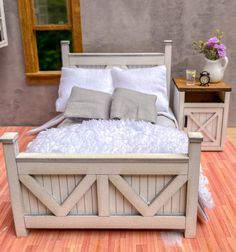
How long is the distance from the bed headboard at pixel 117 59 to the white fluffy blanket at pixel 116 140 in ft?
3.56

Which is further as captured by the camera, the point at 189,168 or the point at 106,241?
the point at 106,241

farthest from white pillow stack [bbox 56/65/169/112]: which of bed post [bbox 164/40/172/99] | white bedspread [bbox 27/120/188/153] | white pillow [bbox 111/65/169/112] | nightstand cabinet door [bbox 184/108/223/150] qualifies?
white bedspread [bbox 27/120/188/153]

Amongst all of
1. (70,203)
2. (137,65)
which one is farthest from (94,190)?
(137,65)

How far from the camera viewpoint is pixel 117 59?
12.2 ft

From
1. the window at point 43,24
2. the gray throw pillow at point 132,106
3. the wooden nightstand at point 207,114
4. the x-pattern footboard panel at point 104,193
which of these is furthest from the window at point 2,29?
the x-pattern footboard panel at point 104,193

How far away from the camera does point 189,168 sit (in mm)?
1993

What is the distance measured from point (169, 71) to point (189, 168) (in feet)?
6.28

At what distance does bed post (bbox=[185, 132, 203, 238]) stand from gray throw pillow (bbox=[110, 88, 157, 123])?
1.06m

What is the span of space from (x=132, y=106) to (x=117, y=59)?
872 mm

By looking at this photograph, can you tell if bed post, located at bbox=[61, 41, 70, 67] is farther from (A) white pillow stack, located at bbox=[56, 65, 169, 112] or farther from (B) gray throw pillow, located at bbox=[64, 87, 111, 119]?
(B) gray throw pillow, located at bbox=[64, 87, 111, 119]

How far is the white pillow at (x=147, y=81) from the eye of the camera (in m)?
3.40

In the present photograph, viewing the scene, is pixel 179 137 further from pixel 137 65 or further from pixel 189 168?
pixel 137 65

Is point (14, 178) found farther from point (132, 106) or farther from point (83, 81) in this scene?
point (83, 81)

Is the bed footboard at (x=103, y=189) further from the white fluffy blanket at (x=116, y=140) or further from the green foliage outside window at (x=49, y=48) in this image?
the green foliage outside window at (x=49, y=48)
